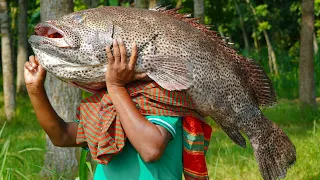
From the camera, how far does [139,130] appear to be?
7.66ft

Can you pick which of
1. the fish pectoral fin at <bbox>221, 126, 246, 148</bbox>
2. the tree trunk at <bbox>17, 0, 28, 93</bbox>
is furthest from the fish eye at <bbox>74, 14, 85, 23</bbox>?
the tree trunk at <bbox>17, 0, 28, 93</bbox>

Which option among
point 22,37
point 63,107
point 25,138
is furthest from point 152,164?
point 22,37

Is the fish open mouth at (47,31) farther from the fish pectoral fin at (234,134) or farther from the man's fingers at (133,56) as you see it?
the fish pectoral fin at (234,134)

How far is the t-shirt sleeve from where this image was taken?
241 cm

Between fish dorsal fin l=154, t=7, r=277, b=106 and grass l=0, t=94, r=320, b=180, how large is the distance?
144 cm

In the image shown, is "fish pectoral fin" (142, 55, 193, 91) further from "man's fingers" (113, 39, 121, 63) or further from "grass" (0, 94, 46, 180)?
"grass" (0, 94, 46, 180)

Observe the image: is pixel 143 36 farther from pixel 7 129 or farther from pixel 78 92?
pixel 7 129

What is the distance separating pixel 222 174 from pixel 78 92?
62.8 inches

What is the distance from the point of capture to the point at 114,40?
237 cm

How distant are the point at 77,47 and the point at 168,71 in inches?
15.4

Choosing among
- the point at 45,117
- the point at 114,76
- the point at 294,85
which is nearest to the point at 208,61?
the point at 114,76

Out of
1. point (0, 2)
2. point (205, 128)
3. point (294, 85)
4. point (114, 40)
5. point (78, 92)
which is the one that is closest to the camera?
point (114, 40)

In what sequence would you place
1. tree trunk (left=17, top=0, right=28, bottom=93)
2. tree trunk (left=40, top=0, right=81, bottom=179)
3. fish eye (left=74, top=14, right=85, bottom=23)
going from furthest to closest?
tree trunk (left=17, top=0, right=28, bottom=93) → tree trunk (left=40, top=0, right=81, bottom=179) → fish eye (left=74, top=14, right=85, bottom=23)

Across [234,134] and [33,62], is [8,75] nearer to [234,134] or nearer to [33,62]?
[33,62]
